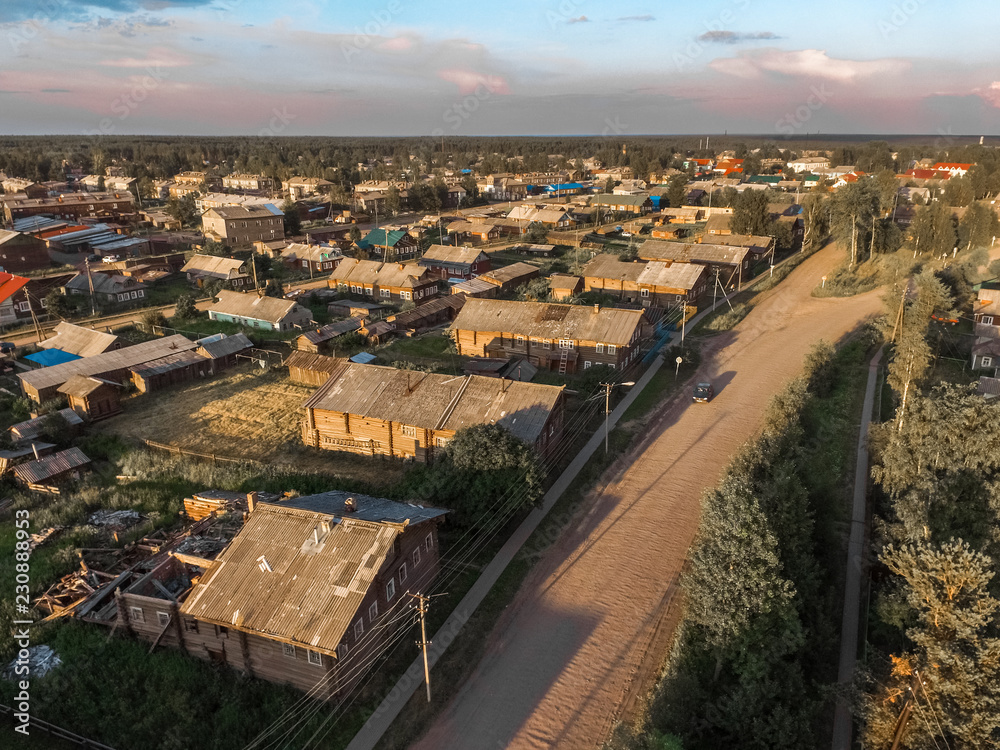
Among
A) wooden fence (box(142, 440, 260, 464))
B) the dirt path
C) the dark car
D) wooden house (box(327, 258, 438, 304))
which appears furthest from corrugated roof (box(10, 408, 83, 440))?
the dark car

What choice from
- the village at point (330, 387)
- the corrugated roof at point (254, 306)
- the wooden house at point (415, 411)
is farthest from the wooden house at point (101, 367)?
the wooden house at point (415, 411)

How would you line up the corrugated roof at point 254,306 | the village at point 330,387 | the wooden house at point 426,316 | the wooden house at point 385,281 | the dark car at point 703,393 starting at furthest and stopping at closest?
the wooden house at point 385,281 → the corrugated roof at point 254,306 → the wooden house at point 426,316 → the dark car at point 703,393 → the village at point 330,387

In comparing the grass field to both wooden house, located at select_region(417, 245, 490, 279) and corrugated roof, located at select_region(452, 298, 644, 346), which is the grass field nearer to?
corrugated roof, located at select_region(452, 298, 644, 346)

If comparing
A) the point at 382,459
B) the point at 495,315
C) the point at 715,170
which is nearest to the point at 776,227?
the point at 495,315

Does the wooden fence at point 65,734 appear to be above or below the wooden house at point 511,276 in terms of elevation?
below

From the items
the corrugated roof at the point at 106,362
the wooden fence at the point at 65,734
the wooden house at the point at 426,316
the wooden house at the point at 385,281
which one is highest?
the wooden house at the point at 385,281

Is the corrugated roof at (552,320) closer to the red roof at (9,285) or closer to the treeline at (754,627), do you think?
the treeline at (754,627)
